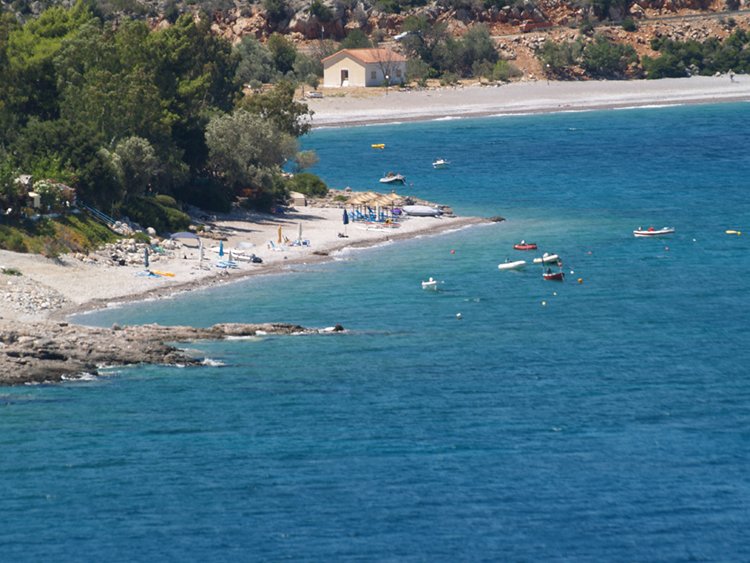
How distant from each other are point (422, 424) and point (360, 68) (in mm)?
127921

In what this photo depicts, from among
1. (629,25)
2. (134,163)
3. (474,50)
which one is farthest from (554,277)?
(629,25)

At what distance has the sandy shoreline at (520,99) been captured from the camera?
6378 inches

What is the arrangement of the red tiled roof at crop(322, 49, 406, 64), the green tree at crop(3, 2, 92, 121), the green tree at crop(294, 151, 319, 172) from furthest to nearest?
1. the red tiled roof at crop(322, 49, 406, 64)
2. the green tree at crop(294, 151, 319, 172)
3. the green tree at crop(3, 2, 92, 121)

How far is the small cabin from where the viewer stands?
559 feet

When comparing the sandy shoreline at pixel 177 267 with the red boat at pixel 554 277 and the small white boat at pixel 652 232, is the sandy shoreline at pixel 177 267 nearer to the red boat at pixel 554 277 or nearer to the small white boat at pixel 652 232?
the small white boat at pixel 652 232

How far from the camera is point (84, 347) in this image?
52500mm

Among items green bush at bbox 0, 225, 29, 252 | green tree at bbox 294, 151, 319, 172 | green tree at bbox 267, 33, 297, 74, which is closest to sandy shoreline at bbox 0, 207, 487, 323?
green bush at bbox 0, 225, 29, 252

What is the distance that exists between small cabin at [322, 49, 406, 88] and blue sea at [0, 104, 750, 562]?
93068 millimetres

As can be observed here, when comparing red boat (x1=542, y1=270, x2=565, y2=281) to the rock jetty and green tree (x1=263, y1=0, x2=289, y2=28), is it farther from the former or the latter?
green tree (x1=263, y1=0, x2=289, y2=28)

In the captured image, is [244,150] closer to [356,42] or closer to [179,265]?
[179,265]

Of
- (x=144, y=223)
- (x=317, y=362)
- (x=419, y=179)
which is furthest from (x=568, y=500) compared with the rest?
(x=419, y=179)

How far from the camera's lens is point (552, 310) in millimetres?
63250

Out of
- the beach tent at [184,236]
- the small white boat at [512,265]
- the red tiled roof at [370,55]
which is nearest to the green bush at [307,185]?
the beach tent at [184,236]

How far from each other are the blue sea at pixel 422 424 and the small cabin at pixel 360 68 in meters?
93.1
